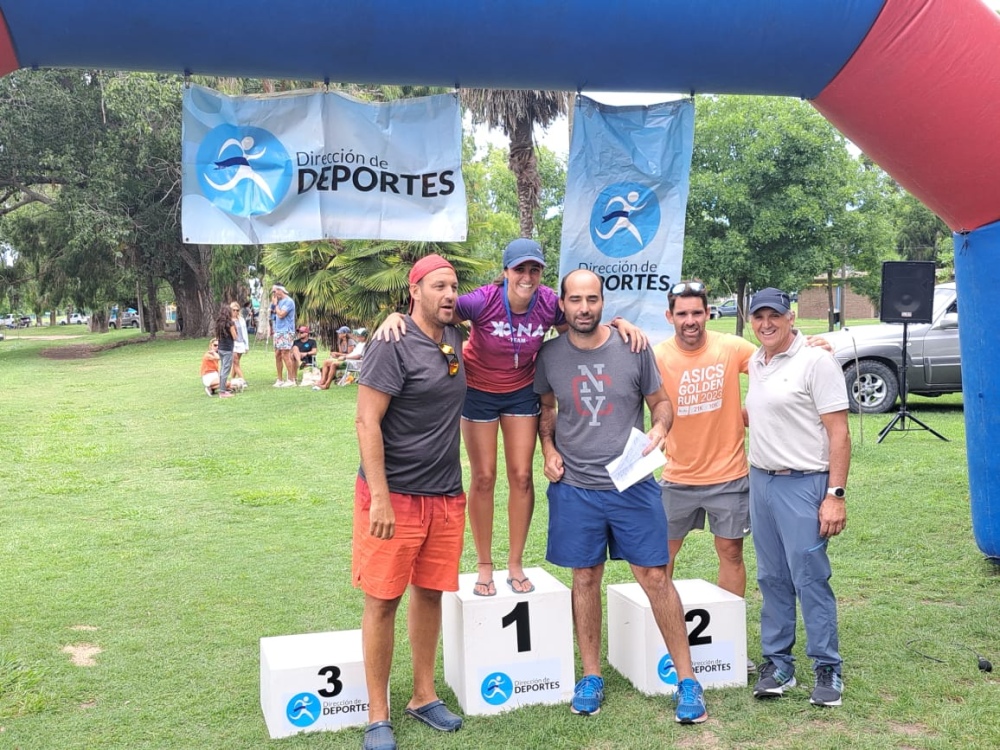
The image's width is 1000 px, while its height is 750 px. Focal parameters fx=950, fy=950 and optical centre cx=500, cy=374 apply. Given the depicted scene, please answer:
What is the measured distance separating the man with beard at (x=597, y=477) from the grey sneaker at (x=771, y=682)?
0.36 meters

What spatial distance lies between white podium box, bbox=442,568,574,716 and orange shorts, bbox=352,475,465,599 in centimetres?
27

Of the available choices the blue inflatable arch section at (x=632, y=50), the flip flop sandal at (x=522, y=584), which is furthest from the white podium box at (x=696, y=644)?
the blue inflatable arch section at (x=632, y=50)

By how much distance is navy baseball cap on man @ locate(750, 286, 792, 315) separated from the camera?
4441 millimetres

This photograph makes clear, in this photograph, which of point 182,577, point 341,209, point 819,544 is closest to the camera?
point 819,544

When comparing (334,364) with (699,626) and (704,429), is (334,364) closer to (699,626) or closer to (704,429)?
(704,429)

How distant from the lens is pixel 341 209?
5219 millimetres

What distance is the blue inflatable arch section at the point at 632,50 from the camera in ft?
14.0

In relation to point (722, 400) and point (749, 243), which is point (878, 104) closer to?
point (722, 400)

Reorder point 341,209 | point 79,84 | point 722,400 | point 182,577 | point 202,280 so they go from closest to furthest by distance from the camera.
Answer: point 722,400 < point 341,209 < point 182,577 < point 79,84 < point 202,280

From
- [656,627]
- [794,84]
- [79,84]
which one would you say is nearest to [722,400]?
[656,627]

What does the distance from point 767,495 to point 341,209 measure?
8.85ft

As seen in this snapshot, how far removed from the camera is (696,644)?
15.2 ft

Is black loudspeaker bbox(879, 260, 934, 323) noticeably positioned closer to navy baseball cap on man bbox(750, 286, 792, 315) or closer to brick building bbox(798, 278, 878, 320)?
navy baseball cap on man bbox(750, 286, 792, 315)

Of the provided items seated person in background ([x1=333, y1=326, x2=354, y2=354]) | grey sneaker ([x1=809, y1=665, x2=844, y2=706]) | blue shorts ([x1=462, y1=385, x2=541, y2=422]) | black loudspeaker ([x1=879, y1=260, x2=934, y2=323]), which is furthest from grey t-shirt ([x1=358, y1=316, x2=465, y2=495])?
seated person in background ([x1=333, y1=326, x2=354, y2=354])
